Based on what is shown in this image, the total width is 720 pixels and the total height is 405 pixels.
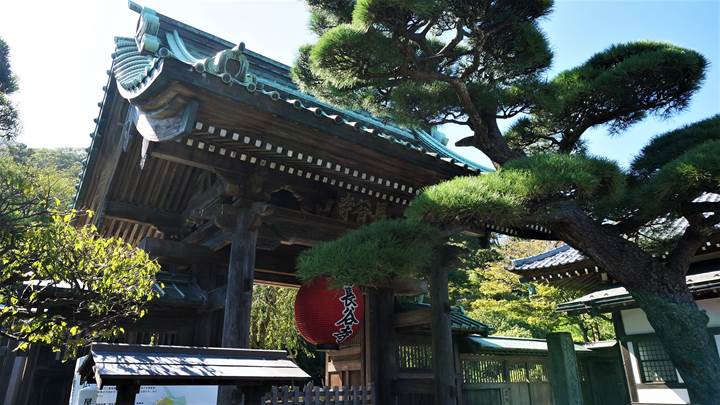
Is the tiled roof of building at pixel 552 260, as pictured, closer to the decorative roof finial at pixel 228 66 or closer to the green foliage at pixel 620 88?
the green foliage at pixel 620 88

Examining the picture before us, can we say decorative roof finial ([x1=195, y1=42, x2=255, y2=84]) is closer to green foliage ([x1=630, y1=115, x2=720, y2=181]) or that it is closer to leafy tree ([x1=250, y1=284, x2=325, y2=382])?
green foliage ([x1=630, y1=115, x2=720, y2=181])

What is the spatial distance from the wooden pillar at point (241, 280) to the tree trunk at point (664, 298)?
132 inches

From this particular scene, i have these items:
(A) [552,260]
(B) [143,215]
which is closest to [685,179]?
(A) [552,260]

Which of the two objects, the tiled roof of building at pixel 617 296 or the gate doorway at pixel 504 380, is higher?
the tiled roof of building at pixel 617 296

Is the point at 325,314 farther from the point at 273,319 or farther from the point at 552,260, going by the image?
the point at 273,319

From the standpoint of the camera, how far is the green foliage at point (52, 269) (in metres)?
3.62

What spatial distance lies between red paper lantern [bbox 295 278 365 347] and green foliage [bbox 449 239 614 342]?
886cm

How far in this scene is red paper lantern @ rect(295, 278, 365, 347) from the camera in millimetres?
Result: 5973

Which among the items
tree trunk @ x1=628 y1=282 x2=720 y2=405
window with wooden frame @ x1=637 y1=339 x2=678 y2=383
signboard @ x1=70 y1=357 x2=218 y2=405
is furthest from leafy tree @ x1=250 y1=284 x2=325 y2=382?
tree trunk @ x1=628 y1=282 x2=720 y2=405

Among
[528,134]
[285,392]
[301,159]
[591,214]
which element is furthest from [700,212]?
[285,392]

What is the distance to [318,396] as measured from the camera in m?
5.59

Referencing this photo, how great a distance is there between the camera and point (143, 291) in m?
4.34

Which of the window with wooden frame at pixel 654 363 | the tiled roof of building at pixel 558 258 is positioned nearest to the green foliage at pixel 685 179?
the tiled roof of building at pixel 558 258

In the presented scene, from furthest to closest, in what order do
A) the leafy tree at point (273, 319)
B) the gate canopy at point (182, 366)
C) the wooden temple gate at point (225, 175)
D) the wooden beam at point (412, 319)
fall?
the leafy tree at point (273, 319) < the wooden beam at point (412, 319) < the wooden temple gate at point (225, 175) < the gate canopy at point (182, 366)
